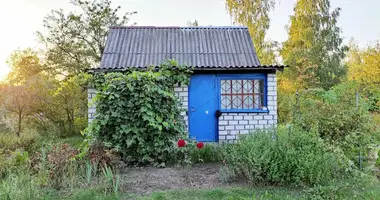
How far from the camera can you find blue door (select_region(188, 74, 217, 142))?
716 cm

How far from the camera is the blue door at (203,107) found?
7160mm

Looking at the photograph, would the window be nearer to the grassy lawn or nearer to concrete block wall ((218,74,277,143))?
concrete block wall ((218,74,277,143))

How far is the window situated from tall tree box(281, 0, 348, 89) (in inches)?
409

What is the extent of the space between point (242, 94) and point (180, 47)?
8.53 feet

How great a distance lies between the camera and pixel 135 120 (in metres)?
5.59

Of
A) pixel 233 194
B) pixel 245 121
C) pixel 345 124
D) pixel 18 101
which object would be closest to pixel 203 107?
pixel 245 121

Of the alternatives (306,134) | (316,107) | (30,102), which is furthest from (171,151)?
(30,102)

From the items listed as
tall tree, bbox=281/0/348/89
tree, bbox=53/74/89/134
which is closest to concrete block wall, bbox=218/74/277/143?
tree, bbox=53/74/89/134

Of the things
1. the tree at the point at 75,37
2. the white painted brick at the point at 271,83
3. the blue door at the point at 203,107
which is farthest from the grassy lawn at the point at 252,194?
the tree at the point at 75,37

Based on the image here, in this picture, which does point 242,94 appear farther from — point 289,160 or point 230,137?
point 289,160

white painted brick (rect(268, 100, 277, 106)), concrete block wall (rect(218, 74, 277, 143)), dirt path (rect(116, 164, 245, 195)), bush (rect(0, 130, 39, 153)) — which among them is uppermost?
Result: white painted brick (rect(268, 100, 277, 106))

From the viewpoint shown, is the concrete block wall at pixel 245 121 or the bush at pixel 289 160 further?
→ the concrete block wall at pixel 245 121

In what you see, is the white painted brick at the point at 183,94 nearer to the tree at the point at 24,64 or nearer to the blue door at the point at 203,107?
the blue door at the point at 203,107

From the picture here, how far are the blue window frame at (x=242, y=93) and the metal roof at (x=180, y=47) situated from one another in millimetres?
579
